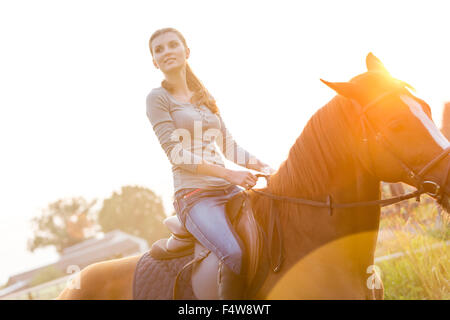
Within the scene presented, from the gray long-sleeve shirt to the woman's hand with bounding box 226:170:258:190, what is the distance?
301 mm

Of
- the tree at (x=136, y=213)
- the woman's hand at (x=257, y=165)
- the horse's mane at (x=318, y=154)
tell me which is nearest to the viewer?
the horse's mane at (x=318, y=154)

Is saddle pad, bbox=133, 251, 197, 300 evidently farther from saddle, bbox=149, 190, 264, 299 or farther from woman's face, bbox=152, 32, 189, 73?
woman's face, bbox=152, 32, 189, 73

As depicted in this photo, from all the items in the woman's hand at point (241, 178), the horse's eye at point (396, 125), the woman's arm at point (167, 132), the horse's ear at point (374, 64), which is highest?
the horse's ear at point (374, 64)

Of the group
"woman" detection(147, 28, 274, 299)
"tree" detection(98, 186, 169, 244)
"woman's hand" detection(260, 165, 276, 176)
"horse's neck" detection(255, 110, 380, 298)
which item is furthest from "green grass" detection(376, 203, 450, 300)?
"tree" detection(98, 186, 169, 244)

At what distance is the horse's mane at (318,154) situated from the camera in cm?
256

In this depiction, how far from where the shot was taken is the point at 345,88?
2.46 metres

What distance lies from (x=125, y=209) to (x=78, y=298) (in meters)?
55.8

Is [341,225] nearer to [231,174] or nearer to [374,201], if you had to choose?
[374,201]

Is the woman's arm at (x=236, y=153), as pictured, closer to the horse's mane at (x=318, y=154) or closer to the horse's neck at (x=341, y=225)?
the horse's mane at (x=318, y=154)

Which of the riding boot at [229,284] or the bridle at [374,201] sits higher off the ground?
the bridle at [374,201]

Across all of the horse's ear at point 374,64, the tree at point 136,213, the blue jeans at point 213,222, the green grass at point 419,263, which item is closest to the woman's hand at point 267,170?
the blue jeans at point 213,222

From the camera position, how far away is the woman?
2783 mm

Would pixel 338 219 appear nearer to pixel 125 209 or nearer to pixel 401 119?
pixel 401 119
